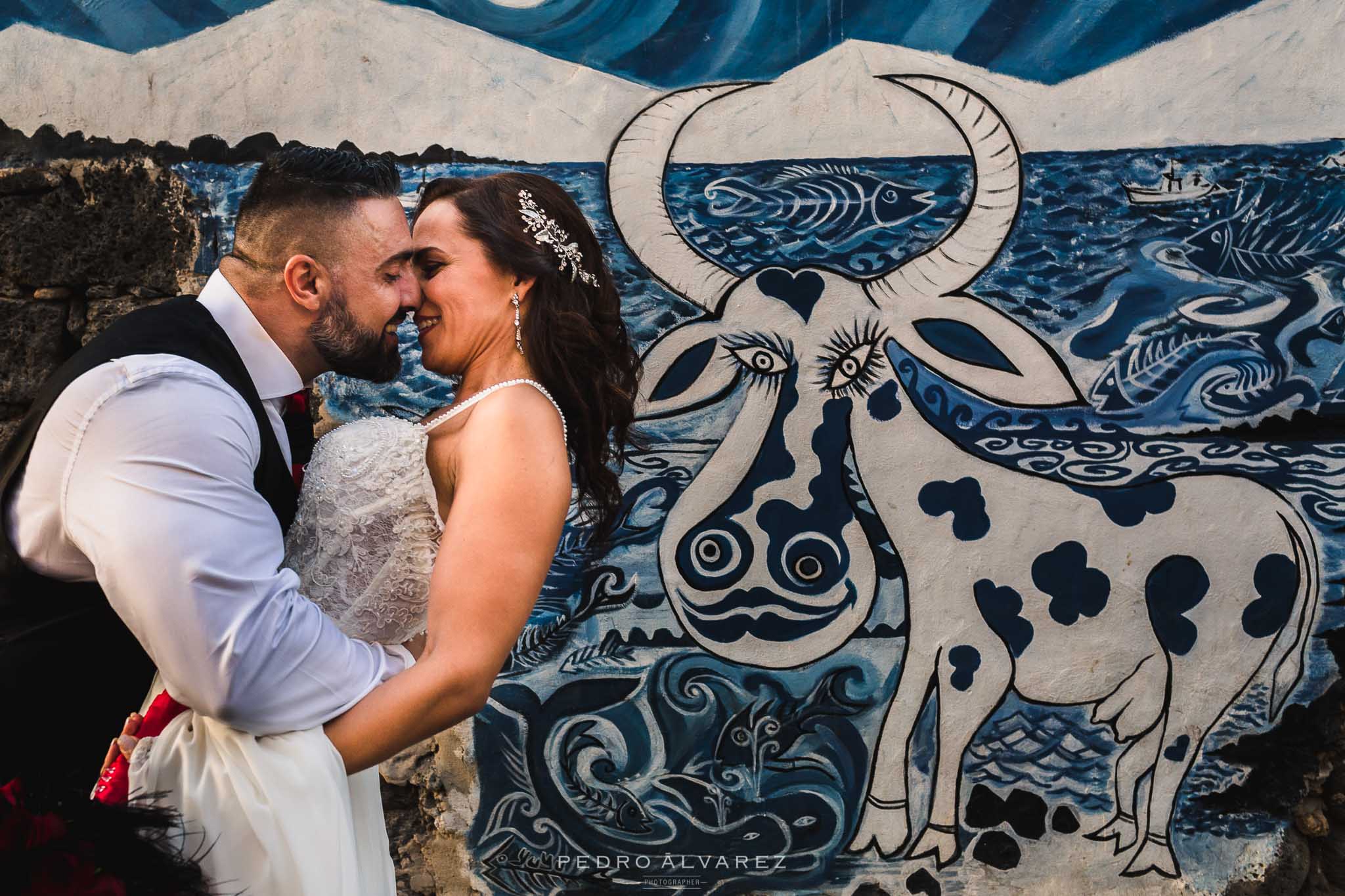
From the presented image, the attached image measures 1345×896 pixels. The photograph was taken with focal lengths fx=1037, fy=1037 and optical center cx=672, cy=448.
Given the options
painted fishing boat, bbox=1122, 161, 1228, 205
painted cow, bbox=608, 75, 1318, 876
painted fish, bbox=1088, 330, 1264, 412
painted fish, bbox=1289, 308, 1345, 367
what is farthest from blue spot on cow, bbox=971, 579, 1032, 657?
painted fishing boat, bbox=1122, 161, 1228, 205

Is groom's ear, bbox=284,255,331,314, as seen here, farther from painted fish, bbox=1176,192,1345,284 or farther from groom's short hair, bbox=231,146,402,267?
painted fish, bbox=1176,192,1345,284

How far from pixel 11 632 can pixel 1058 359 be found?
2774 mm

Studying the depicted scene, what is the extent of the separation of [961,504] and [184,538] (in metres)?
2.31

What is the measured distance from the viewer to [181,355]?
5.60ft

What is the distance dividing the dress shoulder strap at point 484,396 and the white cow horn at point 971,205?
1.48 meters

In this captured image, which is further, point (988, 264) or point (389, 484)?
point (988, 264)

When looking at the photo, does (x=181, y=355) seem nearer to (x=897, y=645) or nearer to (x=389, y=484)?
(x=389, y=484)

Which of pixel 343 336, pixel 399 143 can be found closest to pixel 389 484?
pixel 343 336

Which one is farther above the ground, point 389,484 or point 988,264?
point 988,264

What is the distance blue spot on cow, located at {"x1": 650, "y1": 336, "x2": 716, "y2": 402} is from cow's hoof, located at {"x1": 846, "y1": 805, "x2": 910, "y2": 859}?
1.43 meters

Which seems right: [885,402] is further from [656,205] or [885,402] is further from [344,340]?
[344,340]

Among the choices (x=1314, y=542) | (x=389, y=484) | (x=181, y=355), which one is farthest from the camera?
(x=1314, y=542)

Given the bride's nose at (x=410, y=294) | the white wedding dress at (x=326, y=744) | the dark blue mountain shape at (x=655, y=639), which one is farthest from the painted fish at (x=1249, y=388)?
the bride's nose at (x=410, y=294)

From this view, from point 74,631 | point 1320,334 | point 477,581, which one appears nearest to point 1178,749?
point 1320,334
